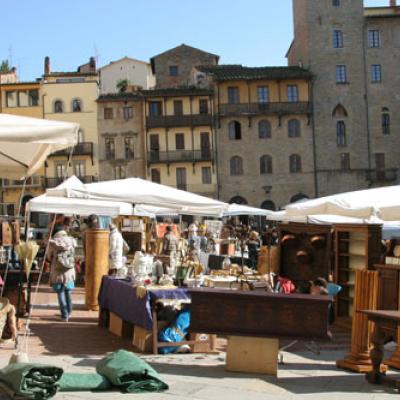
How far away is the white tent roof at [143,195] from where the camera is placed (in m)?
11.2

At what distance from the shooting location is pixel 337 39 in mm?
52781

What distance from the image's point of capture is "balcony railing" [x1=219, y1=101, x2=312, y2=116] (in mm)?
52250

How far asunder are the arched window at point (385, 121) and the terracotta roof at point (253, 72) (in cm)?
560

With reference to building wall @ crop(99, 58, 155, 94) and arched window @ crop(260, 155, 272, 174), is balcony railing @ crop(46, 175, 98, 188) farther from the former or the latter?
arched window @ crop(260, 155, 272, 174)

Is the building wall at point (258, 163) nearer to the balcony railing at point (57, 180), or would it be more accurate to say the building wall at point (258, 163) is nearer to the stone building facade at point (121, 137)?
the stone building facade at point (121, 137)

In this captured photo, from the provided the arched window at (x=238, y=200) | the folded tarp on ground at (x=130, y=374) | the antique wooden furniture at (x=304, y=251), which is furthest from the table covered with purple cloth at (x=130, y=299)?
the arched window at (x=238, y=200)

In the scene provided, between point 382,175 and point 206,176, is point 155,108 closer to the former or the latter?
point 206,176

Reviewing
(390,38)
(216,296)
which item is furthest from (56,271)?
(390,38)

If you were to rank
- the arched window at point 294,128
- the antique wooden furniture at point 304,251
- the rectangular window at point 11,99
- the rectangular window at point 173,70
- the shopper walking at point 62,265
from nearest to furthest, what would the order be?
the shopper walking at point 62,265 < the antique wooden furniture at point 304,251 < the arched window at point 294,128 < the rectangular window at point 11,99 < the rectangular window at point 173,70

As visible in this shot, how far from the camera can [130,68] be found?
59.2m

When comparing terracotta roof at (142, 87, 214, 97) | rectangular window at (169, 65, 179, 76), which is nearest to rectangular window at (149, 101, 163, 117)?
terracotta roof at (142, 87, 214, 97)

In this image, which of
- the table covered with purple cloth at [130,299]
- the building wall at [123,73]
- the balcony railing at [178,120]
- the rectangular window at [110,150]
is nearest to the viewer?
the table covered with purple cloth at [130,299]

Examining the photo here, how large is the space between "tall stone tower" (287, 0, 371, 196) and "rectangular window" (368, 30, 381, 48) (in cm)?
54

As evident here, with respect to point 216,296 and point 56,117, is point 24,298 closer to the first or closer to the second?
point 216,296
